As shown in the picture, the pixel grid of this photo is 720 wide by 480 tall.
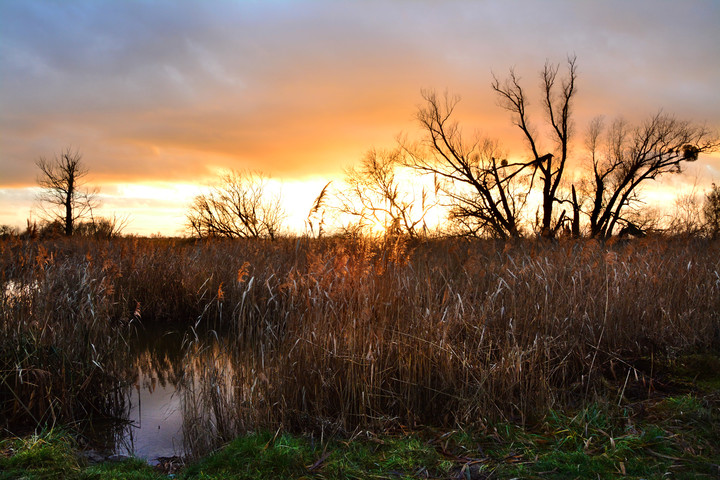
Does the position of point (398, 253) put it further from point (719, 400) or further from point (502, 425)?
point (719, 400)

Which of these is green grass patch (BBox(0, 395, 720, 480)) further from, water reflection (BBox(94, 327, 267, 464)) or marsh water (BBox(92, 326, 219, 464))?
marsh water (BBox(92, 326, 219, 464))

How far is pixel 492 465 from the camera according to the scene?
Result: 9.22 ft

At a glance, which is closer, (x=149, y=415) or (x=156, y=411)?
(x=149, y=415)

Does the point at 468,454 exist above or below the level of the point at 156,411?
above

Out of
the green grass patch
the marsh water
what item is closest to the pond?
the marsh water

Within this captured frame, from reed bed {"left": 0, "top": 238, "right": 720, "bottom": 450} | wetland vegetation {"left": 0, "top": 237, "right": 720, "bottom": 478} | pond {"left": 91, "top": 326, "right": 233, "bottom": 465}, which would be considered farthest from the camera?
pond {"left": 91, "top": 326, "right": 233, "bottom": 465}

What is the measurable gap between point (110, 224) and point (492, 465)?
1440cm

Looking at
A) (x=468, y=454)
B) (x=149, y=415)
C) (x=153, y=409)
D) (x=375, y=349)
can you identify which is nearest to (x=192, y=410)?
(x=149, y=415)

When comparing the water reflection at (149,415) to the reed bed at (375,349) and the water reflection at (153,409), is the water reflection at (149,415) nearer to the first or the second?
the water reflection at (153,409)

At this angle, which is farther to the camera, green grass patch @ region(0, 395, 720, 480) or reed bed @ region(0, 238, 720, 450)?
reed bed @ region(0, 238, 720, 450)

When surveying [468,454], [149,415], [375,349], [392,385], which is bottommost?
[149,415]

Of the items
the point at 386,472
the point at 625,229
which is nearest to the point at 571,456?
the point at 386,472

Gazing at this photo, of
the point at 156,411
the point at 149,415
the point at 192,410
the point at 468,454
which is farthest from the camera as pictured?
the point at 156,411

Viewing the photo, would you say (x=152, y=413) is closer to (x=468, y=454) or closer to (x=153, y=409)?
(x=153, y=409)
